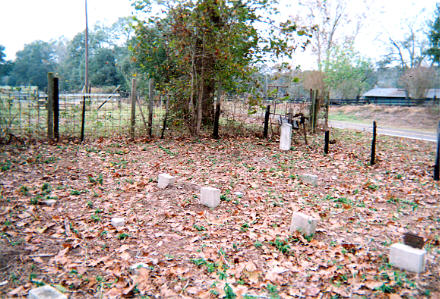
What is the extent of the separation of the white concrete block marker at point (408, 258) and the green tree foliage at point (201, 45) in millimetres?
7630

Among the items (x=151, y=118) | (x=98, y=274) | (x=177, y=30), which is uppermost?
(x=177, y=30)

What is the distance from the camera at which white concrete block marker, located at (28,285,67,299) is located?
2.81 m

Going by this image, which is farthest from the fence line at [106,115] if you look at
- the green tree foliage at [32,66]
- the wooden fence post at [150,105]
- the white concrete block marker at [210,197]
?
the green tree foliage at [32,66]

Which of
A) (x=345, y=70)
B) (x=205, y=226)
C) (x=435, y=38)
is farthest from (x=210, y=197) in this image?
(x=345, y=70)

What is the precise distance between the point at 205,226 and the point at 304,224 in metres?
1.40

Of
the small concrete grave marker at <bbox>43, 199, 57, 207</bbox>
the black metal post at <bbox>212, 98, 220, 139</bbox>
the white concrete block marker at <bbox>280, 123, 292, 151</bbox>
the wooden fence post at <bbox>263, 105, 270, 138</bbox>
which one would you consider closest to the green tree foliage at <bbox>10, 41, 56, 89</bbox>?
the black metal post at <bbox>212, 98, 220, 139</bbox>

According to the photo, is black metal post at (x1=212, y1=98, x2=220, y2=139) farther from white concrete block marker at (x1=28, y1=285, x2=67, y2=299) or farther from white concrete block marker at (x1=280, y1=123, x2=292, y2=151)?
white concrete block marker at (x1=28, y1=285, x2=67, y2=299)

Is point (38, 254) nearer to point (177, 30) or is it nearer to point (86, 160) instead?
point (86, 160)

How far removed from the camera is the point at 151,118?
10.5 metres

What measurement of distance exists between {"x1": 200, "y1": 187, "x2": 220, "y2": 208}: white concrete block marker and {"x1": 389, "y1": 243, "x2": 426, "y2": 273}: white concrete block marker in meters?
2.64

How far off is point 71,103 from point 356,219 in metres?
9.13

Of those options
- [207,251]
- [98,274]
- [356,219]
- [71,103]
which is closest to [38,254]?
[98,274]

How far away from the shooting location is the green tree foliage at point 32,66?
45.3 metres

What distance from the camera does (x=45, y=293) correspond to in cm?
287
